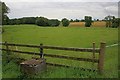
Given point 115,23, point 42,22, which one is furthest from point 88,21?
point 42,22

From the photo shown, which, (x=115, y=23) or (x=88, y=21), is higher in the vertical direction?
(x=88, y=21)

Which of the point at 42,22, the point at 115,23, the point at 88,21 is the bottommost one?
the point at 115,23

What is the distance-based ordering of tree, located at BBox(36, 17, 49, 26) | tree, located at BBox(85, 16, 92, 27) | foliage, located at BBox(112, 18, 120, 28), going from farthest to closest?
tree, located at BBox(85, 16, 92, 27), tree, located at BBox(36, 17, 49, 26), foliage, located at BBox(112, 18, 120, 28)

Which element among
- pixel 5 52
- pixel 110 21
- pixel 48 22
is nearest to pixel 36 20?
pixel 48 22

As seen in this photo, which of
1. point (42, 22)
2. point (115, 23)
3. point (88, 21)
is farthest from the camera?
point (88, 21)

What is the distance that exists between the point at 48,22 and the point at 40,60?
3697 inches

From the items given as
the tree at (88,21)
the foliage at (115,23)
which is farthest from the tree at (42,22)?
the foliage at (115,23)

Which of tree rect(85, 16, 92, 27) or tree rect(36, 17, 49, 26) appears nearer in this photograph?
tree rect(36, 17, 49, 26)

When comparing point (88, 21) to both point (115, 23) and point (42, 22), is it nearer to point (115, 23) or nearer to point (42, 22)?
point (115, 23)

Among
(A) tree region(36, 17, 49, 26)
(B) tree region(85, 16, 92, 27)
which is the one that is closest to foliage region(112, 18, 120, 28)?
(B) tree region(85, 16, 92, 27)

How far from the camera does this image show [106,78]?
786 centimetres

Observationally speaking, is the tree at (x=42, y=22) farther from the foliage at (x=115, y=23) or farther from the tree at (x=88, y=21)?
the foliage at (x=115, y=23)

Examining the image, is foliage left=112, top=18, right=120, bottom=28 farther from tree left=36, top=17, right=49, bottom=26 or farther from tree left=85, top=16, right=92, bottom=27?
tree left=36, top=17, right=49, bottom=26

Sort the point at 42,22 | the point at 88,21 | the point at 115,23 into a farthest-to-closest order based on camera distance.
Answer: the point at 88,21 < the point at 42,22 < the point at 115,23
